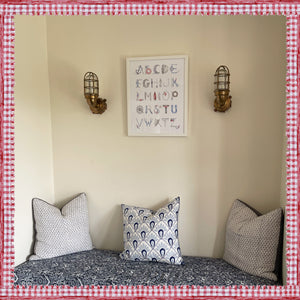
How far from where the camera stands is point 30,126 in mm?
2447

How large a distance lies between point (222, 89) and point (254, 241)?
0.97m

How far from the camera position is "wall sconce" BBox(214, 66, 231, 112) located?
2.26 metres

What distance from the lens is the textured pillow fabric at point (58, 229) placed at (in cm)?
244

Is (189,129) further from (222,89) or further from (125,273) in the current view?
(125,273)

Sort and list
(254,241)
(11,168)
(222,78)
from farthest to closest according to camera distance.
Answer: (222,78), (254,241), (11,168)

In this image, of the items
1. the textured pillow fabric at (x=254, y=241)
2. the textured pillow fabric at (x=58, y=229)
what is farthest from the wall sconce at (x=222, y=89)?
the textured pillow fabric at (x=58, y=229)

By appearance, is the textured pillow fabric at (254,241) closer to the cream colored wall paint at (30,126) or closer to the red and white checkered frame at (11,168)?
the red and white checkered frame at (11,168)

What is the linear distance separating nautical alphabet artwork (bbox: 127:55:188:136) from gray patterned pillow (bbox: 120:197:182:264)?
0.53 m

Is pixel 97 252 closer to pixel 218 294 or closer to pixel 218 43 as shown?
pixel 218 294

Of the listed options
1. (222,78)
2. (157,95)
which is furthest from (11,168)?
(222,78)

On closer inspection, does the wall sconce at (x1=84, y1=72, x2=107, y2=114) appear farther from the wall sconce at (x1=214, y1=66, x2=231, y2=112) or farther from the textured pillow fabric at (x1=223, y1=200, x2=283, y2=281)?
the textured pillow fabric at (x1=223, y1=200, x2=283, y2=281)

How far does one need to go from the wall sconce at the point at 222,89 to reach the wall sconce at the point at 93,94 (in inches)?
31.7

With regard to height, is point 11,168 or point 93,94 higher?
point 93,94

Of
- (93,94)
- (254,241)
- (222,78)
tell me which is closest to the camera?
(254,241)
